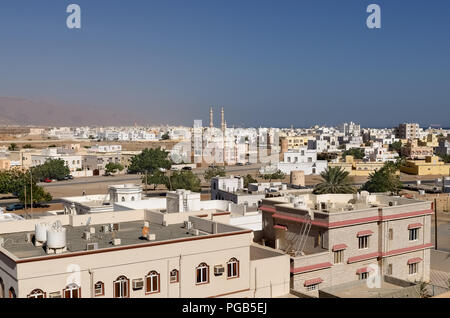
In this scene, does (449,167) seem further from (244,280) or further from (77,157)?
(244,280)

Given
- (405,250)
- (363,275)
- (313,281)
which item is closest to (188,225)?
(313,281)

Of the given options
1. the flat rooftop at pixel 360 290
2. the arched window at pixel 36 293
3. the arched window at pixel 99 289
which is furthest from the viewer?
the flat rooftop at pixel 360 290

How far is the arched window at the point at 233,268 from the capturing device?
16312mm

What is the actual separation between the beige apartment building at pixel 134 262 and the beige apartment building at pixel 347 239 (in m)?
1.77

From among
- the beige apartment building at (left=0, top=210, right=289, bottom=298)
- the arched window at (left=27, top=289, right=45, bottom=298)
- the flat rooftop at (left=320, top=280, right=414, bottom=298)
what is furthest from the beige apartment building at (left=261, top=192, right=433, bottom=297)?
the arched window at (left=27, top=289, right=45, bottom=298)

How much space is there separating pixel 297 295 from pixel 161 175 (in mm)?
51304

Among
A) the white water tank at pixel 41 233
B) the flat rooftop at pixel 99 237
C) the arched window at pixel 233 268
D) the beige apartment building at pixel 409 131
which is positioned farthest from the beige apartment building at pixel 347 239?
the beige apartment building at pixel 409 131

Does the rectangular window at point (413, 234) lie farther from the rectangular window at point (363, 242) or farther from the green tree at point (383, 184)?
the green tree at point (383, 184)

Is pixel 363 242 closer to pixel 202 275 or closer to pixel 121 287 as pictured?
pixel 202 275

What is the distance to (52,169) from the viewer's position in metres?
79.4

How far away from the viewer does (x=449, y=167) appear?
8856 cm

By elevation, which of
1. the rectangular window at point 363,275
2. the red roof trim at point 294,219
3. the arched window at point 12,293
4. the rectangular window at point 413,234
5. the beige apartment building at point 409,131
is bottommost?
the rectangular window at point 363,275

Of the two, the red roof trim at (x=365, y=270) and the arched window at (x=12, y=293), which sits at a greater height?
the arched window at (x=12, y=293)
